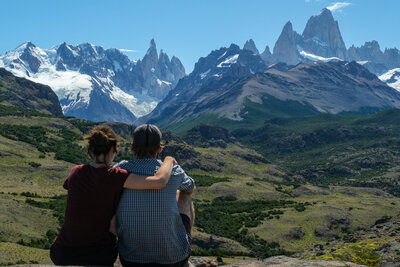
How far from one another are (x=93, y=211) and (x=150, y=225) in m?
1.87

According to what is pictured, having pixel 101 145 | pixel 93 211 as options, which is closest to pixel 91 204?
pixel 93 211

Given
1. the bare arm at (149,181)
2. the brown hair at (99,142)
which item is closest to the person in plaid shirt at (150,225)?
the bare arm at (149,181)

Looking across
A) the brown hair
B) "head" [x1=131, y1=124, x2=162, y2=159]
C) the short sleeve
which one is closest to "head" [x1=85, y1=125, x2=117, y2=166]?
the brown hair

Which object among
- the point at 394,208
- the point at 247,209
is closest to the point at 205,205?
the point at 247,209

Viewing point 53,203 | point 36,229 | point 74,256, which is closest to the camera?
point 74,256

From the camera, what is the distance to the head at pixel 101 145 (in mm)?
13166

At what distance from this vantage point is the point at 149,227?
1282 cm

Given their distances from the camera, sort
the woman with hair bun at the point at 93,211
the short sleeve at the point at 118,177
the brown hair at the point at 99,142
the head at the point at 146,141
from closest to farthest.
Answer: the woman with hair bun at the point at 93,211
the short sleeve at the point at 118,177
the brown hair at the point at 99,142
the head at the point at 146,141

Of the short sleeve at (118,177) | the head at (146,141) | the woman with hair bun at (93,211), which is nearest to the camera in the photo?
the woman with hair bun at (93,211)

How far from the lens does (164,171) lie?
42.6ft

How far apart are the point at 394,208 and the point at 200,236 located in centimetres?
9685

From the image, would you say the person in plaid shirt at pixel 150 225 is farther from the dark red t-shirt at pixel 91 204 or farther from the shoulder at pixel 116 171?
the dark red t-shirt at pixel 91 204

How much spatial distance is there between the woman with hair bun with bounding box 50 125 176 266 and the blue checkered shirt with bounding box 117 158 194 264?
13.7 inches

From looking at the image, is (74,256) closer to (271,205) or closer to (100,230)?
(100,230)
